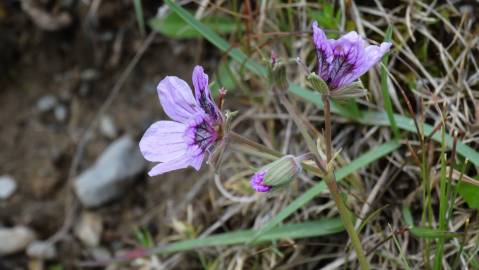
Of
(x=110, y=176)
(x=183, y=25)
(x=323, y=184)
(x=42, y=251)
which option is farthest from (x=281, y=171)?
(x=42, y=251)

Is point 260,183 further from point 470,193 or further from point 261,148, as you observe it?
point 470,193

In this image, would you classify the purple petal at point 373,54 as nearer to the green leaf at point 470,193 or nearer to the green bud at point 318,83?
the green bud at point 318,83

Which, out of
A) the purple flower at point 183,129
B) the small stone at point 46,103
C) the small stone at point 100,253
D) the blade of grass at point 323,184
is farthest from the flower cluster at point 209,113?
the small stone at point 46,103

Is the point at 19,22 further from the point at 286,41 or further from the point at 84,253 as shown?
the point at 286,41

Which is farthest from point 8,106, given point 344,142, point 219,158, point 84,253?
point 219,158

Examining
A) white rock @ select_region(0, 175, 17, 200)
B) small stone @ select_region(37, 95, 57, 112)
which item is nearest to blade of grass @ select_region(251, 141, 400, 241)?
white rock @ select_region(0, 175, 17, 200)

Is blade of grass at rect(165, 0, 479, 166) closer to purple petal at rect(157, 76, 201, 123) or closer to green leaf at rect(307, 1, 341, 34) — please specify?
green leaf at rect(307, 1, 341, 34)
